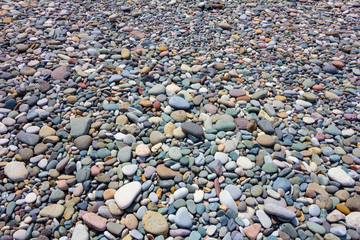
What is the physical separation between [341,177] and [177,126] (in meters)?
1.48

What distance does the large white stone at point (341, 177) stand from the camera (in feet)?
7.69

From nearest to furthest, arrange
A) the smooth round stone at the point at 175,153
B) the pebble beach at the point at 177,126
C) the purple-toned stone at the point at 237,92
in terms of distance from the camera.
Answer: the pebble beach at the point at 177,126 < the smooth round stone at the point at 175,153 < the purple-toned stone at the point at 237,92

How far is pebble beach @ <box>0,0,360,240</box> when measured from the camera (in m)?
2.15

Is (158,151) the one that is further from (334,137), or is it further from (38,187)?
(334,137)

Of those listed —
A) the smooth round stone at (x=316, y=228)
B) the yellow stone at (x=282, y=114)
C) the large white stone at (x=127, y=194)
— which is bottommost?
the large white stone at (x=127, y=194)

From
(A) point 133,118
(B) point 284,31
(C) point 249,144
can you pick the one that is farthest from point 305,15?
(A) point 133,118

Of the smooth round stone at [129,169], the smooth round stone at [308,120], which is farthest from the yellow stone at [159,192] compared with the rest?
the smooth round stone at [308,120]

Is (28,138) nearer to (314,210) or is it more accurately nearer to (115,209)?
(115,209)

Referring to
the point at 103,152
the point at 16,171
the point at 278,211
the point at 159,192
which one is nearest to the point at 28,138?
the point at 16,171

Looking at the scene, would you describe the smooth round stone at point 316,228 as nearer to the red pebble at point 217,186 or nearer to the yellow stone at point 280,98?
the red pebble at point 217,186

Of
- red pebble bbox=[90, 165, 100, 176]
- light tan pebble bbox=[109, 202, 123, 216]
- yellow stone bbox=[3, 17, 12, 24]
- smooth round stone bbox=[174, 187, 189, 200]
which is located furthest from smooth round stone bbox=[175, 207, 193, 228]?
yellow stone bbox=[3, 17, 12, 24]

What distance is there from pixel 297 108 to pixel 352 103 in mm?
627

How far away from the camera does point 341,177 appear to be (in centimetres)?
238

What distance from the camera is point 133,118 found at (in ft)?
9.21
